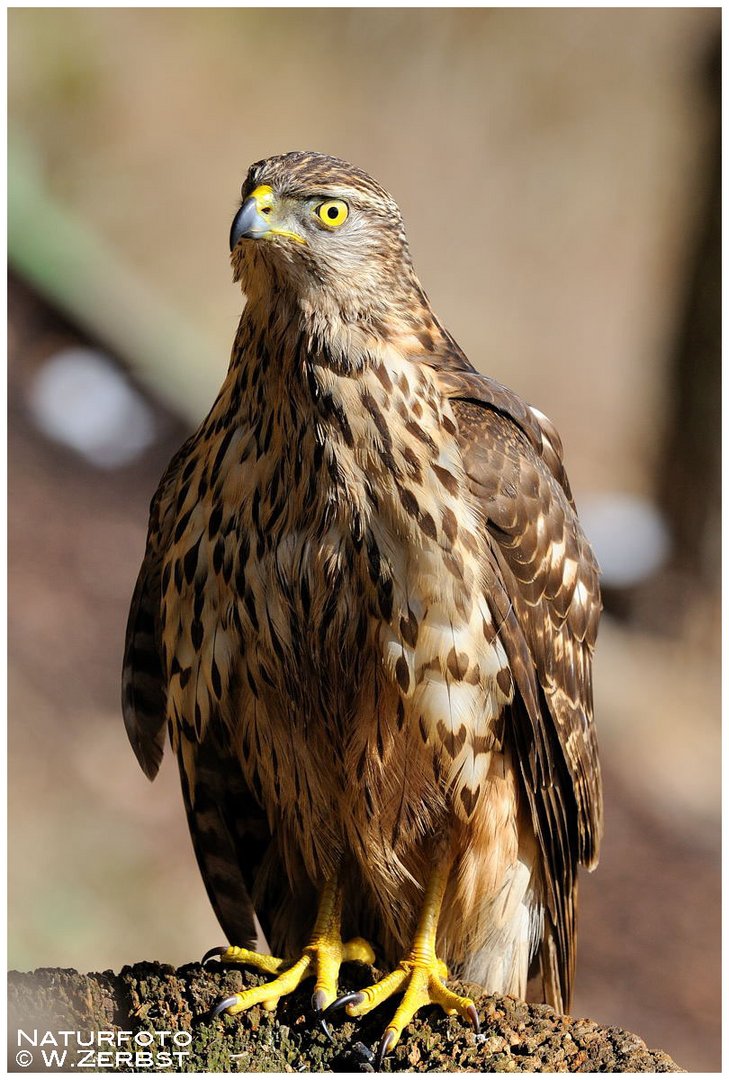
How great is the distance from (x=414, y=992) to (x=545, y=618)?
1.00 metres

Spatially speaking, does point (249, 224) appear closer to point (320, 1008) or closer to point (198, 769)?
point (198, 769)

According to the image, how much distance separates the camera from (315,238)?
2.84 metres

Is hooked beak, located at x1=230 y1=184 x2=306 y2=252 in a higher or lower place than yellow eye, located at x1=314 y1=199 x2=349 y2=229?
lower

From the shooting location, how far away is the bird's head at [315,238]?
282cm

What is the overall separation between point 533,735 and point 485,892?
1.56 feet

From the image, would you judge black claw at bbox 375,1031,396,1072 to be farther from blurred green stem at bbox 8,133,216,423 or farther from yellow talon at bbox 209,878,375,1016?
blurred green stem at bbox 8,133,216,423

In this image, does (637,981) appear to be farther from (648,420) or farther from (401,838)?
(401,838)

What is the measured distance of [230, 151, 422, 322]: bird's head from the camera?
2818 mm

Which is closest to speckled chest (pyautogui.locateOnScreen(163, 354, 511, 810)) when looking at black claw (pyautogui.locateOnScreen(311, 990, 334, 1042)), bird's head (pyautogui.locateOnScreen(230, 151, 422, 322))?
bird's head (pyautogui.locateOnScreen(230, 151, 422, 322))

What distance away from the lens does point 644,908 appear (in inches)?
273

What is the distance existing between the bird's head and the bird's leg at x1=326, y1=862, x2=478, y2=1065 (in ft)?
5.23

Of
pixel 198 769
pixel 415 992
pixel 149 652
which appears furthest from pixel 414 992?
pixel 149 652

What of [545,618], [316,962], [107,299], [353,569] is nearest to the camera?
[353,569]

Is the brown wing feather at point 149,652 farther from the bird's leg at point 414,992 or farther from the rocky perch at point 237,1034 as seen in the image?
the bird's leg at point 414,992
